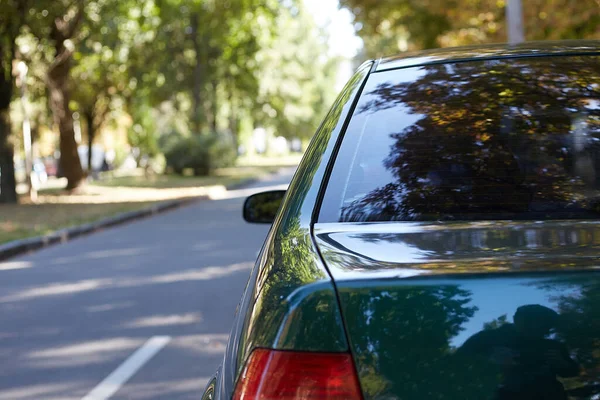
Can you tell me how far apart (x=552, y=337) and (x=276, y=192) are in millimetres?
2353

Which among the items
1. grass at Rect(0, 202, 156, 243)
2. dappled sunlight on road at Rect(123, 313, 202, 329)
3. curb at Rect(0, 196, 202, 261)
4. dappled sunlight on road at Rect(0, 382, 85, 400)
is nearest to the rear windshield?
dappled sunlight on road at Rect(0, 382, 85, 400)

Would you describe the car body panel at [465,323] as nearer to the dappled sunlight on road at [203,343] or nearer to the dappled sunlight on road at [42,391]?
the dappled sunlight on road at [42,391]

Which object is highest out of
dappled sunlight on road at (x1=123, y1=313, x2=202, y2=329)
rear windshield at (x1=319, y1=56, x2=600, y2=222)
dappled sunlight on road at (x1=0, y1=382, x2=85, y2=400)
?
rear windshield at (x1=319, y1=56, x2=600, y2=222)

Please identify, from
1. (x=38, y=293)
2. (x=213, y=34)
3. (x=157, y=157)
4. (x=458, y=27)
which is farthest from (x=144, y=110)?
(x=38, y=293)

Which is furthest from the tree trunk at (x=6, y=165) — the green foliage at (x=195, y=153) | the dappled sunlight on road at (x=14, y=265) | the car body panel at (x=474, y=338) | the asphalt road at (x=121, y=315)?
the car body panel at (x=474, y=338)

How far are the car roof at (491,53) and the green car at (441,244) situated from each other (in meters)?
0.01

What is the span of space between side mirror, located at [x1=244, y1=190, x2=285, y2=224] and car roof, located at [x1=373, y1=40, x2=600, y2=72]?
938 mm

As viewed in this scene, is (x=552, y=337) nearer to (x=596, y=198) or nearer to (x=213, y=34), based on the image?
(x=596, y=198)

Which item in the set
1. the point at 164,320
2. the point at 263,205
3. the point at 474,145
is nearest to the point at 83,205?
the point at 164,320

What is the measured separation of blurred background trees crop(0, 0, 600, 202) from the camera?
2138 cm

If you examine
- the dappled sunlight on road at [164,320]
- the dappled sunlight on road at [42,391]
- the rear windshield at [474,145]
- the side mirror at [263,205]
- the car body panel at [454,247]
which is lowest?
the dappled sunlight on road at [164,320]

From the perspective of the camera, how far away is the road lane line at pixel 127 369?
5184 mm

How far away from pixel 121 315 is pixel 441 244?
6.00 m

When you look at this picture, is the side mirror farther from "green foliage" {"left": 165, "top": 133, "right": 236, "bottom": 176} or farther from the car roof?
"green foliage" {"left": 165, "top": 133, "right": 236, "bottom": 176}
